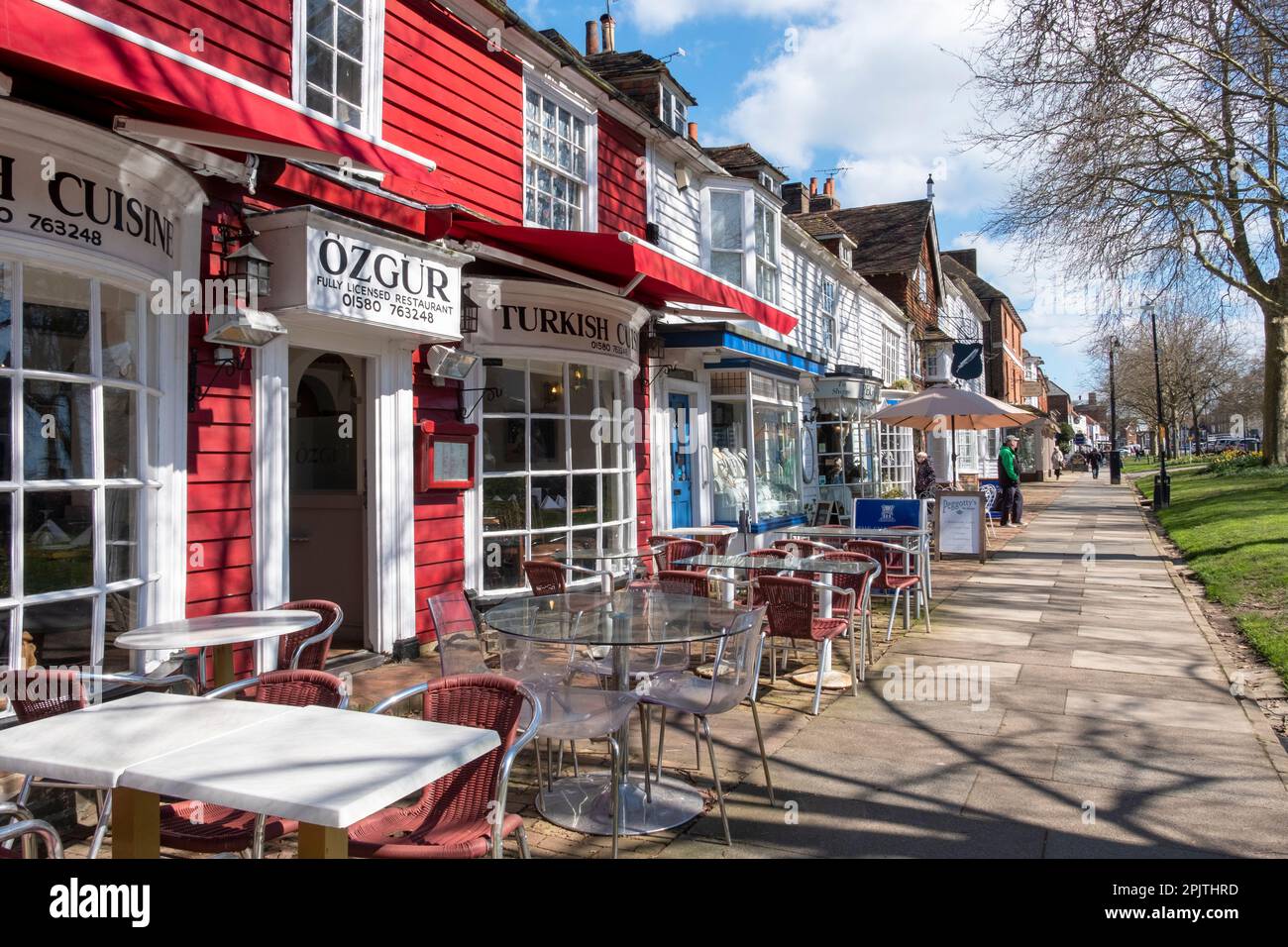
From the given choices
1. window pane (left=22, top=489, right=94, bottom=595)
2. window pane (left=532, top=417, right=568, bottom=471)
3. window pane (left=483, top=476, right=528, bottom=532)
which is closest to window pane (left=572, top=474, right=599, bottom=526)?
window pane (left=532, top=417, right=568, bottom=471)

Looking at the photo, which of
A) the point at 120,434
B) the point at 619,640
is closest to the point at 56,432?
the point at 120,434

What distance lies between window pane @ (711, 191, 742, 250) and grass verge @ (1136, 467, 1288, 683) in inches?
299

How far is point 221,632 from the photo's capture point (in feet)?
13.5

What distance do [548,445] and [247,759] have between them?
615 cm

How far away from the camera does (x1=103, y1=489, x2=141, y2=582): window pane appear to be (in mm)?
4730

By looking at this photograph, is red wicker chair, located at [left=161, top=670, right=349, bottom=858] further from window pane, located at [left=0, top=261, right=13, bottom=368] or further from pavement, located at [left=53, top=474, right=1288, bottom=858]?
window pane, located at [left=0, top=261, right=13, bottom=368]

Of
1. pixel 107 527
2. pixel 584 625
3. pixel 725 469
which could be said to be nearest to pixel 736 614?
pixel 584 625

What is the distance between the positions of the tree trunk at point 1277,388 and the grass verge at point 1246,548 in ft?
5.24

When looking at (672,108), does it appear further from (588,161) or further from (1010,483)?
(1010,483)

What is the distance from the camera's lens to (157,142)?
453cm

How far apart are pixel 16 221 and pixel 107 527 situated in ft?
5.21

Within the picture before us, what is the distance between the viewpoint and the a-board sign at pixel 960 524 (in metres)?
12.9

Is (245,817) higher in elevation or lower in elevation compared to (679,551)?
lower
